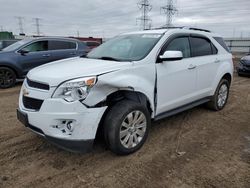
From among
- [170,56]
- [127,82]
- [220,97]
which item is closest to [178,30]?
[170,56]

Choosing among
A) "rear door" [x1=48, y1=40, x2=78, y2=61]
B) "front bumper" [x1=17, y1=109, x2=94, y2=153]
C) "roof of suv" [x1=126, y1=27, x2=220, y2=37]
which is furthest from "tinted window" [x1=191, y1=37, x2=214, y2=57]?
"rear door" [x1=48, y1=40, x2=78, y2=61]

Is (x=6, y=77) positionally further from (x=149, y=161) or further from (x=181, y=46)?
(x=149, y=161)

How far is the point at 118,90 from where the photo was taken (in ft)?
10.3

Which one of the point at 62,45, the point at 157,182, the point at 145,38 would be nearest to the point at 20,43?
the point at 62,45

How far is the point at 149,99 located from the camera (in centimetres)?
352

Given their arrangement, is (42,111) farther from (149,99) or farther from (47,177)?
(149,99)

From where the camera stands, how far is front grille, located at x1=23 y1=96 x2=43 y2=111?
292 centimetres

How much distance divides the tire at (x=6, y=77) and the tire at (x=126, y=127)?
5.97 metres

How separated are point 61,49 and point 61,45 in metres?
0.17

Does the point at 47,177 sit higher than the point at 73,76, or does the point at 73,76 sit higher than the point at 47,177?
the point at 73,76

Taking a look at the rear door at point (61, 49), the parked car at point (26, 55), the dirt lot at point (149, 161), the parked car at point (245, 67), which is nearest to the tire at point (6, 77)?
the parked car at point (26, 55)

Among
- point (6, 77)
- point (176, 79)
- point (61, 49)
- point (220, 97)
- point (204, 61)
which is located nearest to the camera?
point (176, 79)

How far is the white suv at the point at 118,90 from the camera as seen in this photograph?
2.80 metres

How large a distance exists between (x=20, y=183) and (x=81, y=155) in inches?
34.3
